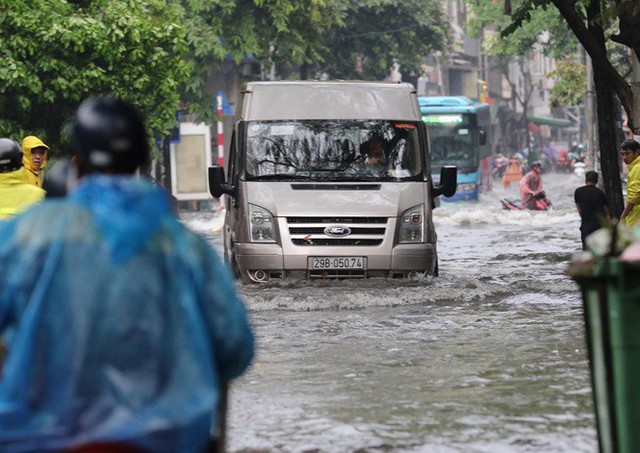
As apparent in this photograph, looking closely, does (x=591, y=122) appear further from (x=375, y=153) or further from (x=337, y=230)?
(x=337, y=230)

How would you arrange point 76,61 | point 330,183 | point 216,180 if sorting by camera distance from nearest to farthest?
point 330,183 < point 216,180 < point 76,61

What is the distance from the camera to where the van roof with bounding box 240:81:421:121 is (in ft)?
50.7

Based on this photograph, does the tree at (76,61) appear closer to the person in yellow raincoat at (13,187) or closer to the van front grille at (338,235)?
the van front grille at (338,235)

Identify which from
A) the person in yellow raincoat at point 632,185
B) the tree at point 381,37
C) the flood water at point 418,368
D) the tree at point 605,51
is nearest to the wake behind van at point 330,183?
the flood water at point 418,368

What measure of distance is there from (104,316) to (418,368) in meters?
6.69

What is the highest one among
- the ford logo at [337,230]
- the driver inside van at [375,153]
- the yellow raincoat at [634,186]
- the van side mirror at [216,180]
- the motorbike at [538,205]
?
the driver inside van at [375,153]

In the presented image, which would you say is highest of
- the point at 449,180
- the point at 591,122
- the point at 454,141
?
the point at 591,122

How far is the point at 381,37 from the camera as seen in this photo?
46.0m

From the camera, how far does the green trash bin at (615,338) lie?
4.87m

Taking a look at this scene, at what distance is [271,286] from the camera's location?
15.1 m

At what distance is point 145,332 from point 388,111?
1250 cm

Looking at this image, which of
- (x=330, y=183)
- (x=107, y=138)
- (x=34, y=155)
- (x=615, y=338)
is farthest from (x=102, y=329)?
(x=330, y=183)

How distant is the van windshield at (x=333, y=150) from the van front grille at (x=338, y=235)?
515mm

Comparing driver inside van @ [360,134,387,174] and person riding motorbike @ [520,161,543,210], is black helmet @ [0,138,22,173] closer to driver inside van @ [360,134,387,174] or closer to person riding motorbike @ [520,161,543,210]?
driver inside van @ [360,134,387,174]
